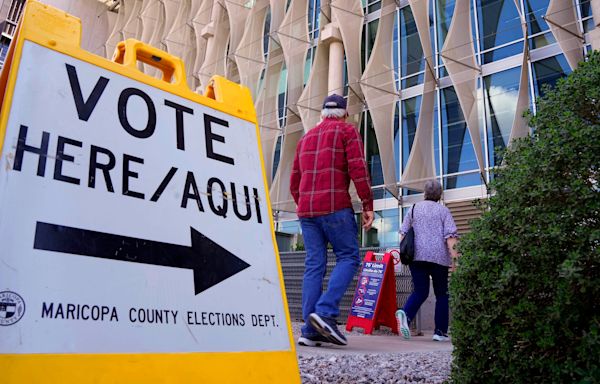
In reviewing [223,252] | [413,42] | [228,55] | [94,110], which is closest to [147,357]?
[223,252]

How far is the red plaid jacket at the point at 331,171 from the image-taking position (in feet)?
10.8

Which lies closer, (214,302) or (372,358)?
(214,302)

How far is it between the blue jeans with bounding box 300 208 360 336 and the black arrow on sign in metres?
1.91

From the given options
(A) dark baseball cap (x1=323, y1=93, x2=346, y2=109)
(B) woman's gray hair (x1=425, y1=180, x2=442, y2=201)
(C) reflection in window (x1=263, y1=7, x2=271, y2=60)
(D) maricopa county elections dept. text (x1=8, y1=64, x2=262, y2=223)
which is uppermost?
(C) reflection in window (x1=263, y1=7, x2=271, y2=60)

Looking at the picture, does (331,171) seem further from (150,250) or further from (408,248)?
(150,250)

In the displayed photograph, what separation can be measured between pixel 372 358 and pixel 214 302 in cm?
179

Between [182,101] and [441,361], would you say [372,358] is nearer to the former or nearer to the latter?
[441,361]

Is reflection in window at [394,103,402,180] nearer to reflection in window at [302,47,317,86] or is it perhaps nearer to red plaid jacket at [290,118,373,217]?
reflection in window at [302,47,317,86]

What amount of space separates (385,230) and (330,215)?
1069 cm

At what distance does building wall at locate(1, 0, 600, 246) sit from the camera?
454 inches

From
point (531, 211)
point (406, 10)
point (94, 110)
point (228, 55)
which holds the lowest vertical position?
point (531, 211)

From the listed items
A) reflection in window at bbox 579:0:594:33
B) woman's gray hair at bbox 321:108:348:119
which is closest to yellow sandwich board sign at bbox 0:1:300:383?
woman's gray hair at bbox 321:108:348:119

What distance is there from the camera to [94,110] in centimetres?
126

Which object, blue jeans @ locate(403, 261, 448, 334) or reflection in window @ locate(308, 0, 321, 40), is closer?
blue jeans @ locate(403, 261, 448, 334)
